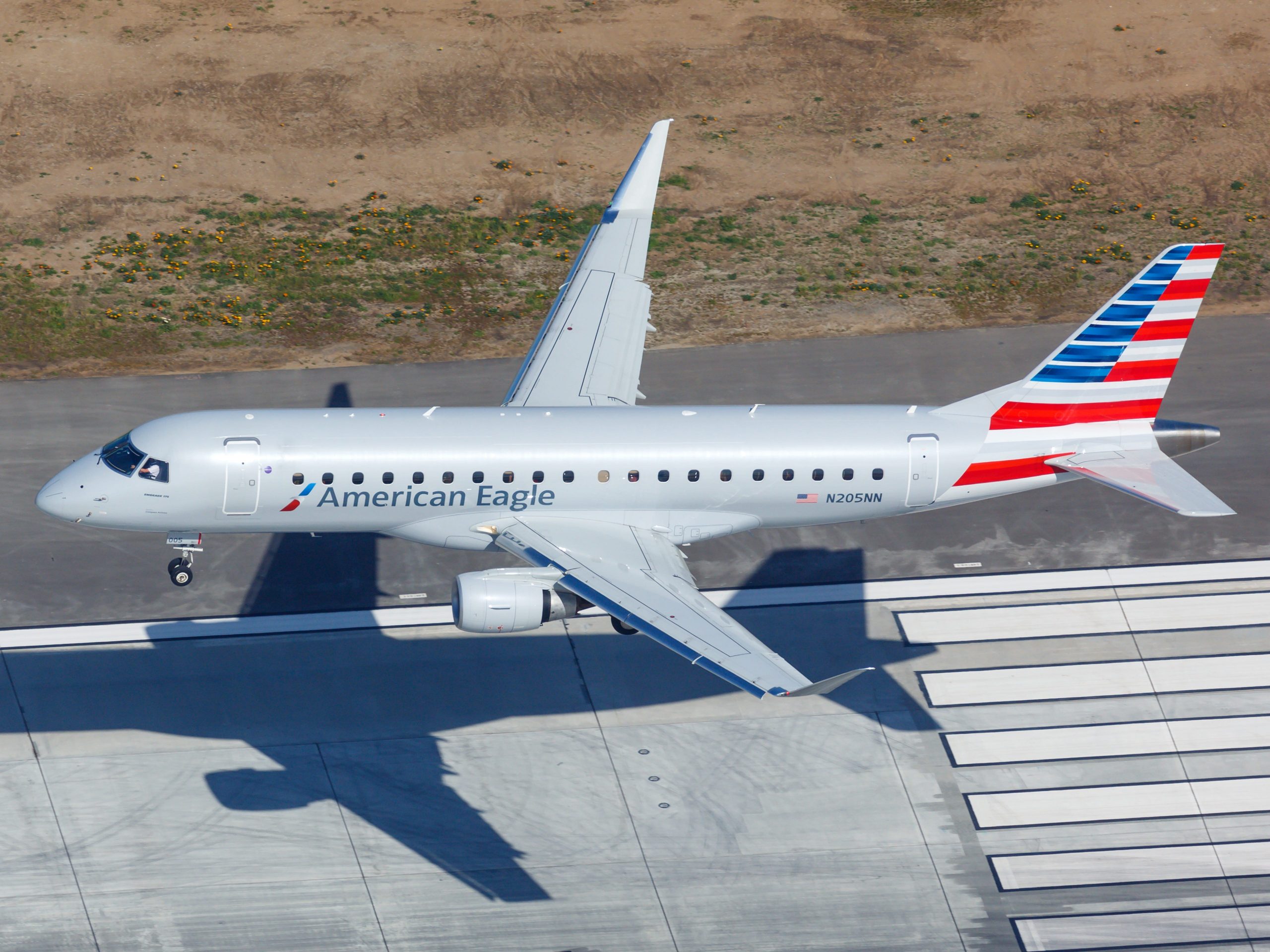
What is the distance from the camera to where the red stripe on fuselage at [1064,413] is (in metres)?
39.6

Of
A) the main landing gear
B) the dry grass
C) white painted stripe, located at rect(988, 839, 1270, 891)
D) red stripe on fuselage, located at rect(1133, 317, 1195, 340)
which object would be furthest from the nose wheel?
red stripe on fuselage, located at rect(1133, 317, 1195, 340)

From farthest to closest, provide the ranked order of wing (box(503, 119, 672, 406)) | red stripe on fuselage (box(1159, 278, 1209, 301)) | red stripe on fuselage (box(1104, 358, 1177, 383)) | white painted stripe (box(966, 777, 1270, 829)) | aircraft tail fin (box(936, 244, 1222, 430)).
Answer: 1. wing (box(503, 119, 672, 406))
2. red stripe on fuselage (box(1104, 358, 1177, 383))
3. aircraft tail fin (box(936, 244, 1222, 430))
4. red stripe on fuselage (box(1159, 278, 1209, 301))
5. white painted stripe (box(966, 777, 1270, 829))

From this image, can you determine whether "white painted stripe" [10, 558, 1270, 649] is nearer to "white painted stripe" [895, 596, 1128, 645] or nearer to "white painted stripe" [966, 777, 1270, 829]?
"white painted stripe" [895, 596, 1128, 645]

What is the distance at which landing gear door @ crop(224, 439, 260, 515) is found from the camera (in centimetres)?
3697

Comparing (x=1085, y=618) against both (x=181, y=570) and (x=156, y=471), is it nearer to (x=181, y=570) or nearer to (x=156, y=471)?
(x=181, y=570)

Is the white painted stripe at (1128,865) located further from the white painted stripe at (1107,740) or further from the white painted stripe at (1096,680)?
the white painted stripe at (1096,680)

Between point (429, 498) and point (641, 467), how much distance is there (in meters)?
5.98

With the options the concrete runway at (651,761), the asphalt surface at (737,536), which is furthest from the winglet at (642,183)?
the concrete runway at (651,761)

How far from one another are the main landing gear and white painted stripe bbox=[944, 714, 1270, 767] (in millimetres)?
22298

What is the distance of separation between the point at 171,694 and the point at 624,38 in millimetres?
44350

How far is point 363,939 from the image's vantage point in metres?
33.1

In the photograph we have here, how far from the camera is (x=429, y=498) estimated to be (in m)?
37.8

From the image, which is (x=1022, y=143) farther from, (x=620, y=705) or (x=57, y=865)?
(x=57, y=865)

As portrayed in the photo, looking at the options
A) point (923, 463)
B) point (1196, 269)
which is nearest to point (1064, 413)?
point (923, 463)
